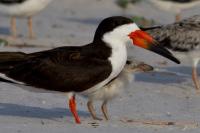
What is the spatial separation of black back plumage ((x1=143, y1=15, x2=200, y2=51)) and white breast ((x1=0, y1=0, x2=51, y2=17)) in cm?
444

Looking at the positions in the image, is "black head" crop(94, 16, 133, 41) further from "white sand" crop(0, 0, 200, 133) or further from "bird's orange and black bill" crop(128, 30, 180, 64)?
"white sand" crop(0, 0, 200, 133)

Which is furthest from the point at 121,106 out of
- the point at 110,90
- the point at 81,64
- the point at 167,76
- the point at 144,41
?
the point at 167,76

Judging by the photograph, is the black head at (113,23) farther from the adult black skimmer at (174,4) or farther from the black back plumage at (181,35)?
the adult black skimmer at (174,4)

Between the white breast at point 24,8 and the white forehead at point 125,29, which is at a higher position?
the white forehead at point 125,29

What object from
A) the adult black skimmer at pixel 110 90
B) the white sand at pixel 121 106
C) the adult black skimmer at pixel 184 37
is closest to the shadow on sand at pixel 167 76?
the white sand at pixel 121 106

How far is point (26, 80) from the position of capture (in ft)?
27.2

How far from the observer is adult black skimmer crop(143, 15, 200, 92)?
12.1m

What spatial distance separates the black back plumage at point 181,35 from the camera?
39.7 ft

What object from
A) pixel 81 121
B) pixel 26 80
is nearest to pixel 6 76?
pixel 26 80

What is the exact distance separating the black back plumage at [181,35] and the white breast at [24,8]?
4.44 metres

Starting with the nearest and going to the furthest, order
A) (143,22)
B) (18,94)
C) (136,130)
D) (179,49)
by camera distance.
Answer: (136,130) < (18,94) < (179,49) < (143,22)

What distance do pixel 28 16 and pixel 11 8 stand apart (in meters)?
0.50

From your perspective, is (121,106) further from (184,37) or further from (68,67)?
(184,37)

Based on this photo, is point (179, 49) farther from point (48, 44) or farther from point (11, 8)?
point (11, 8)
